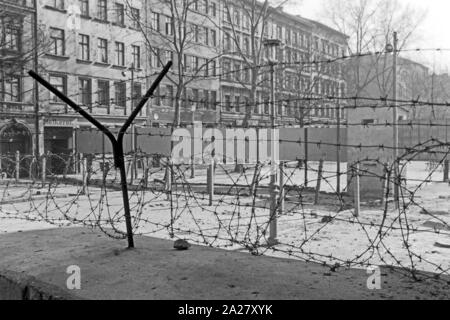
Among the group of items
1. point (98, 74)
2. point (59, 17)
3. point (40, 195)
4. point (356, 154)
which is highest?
point (59, 17)

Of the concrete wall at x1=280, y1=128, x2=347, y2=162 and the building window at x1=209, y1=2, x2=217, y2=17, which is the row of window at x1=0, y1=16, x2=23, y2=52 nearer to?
the concrete wall at x1=280, y1=128, x2=347, y2=162

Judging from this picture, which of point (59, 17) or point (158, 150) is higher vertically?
point (59, 17)

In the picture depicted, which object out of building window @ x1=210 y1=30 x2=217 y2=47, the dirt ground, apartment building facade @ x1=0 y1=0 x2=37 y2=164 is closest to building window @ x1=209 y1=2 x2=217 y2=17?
building window @ x1=210 y1=30 x2=217 y2=47

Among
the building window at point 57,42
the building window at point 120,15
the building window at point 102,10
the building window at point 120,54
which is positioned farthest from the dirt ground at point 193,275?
the building window at point 120,15

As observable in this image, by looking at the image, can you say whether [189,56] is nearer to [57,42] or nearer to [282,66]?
[282,66]

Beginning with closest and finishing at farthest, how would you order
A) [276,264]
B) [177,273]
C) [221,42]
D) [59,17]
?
[177,273]
[276,264]
[59,17]
[221,42]

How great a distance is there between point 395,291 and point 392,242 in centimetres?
438

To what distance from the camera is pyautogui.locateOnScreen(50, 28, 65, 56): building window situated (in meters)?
38.1

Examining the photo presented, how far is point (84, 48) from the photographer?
41.0 metres

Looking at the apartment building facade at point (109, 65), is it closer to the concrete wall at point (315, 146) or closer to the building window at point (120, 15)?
the building window at point (120, 15)

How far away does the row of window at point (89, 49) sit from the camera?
126ft

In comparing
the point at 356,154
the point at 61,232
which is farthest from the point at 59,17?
the point at 61,232

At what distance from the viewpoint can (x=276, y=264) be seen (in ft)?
A: 20.4
